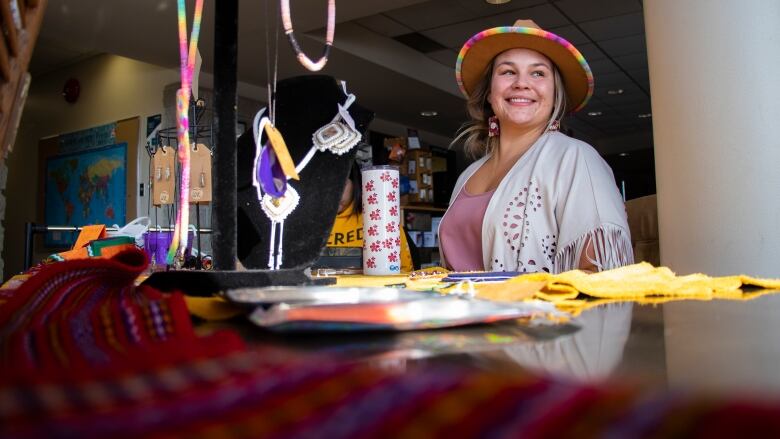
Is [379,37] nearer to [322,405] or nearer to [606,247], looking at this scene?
[606,247]

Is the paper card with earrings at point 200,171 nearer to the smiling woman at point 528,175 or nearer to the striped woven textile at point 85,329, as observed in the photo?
the smiling woman at point 528,175

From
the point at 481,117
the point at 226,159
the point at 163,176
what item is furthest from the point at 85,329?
the point at 481,117

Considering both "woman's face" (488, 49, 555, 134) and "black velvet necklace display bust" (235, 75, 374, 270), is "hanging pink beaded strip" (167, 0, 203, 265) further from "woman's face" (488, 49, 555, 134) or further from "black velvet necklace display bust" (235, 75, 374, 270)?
"woman's face" (488, 49, 555, 134)

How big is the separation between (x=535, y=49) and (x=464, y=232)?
493 millimetres

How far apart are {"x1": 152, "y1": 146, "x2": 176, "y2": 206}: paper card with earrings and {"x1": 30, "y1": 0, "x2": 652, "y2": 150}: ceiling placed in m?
1.77

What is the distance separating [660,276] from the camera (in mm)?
673

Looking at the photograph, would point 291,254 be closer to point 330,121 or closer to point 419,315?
point 330,121

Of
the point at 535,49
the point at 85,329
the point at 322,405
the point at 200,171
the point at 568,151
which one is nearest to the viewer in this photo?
the point at 322,405

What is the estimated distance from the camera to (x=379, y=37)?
471 centimetres

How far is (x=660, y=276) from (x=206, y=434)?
633mm

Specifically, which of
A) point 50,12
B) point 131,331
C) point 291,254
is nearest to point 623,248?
point 291,254

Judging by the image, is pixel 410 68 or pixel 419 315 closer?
pixel 419 315

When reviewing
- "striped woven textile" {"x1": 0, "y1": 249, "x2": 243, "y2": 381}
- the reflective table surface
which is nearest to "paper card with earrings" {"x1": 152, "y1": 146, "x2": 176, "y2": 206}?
"striped woven textile" {"x1": 0, "y1": 249, "x2": 243, "y2": 381}

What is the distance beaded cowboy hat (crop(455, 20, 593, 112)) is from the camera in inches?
57.7
